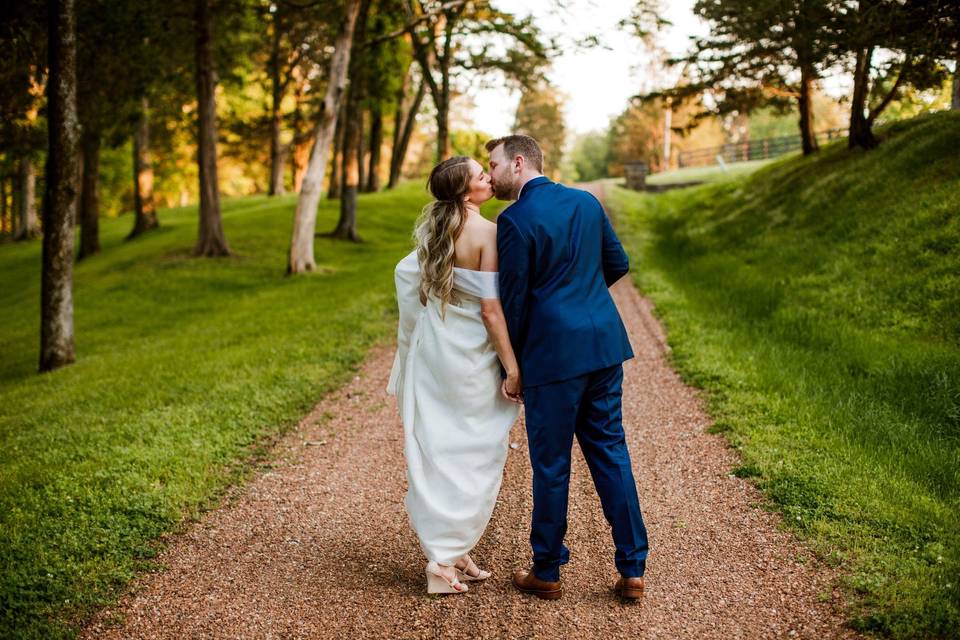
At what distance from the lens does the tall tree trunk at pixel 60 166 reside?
391 inches

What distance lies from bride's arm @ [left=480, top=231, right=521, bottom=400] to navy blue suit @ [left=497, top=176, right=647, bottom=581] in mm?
40

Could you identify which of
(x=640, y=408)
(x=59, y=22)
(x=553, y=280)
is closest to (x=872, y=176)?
(x=640, y=408)

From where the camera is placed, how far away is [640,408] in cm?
713

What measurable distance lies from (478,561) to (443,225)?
2.01 metres

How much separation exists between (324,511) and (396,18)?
62.5 ft

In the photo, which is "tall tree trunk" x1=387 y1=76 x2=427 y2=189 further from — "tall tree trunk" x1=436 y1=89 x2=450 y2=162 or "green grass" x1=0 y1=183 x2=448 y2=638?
"green grass" x1=0 y1=183 x2=448 y2=638

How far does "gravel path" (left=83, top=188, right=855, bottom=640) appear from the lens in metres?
3.77

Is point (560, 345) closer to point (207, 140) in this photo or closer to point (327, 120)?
point (327, 120)

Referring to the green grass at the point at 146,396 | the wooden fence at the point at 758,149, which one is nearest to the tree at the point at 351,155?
the green grass at the point at 146,396

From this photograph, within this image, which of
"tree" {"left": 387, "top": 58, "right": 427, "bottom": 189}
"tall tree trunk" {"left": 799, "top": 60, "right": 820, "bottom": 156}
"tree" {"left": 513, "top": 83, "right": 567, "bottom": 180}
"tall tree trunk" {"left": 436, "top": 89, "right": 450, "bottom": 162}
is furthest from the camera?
"tree" {"left": 513, "top": 83, "right": 567, "bottom": 180}

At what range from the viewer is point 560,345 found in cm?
378

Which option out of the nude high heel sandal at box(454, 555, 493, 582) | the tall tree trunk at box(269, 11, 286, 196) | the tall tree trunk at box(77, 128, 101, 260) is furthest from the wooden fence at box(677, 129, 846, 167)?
the nude high heel sandal at box(454, 555, 493, 582)

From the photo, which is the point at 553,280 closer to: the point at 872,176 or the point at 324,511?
the point at 324,511

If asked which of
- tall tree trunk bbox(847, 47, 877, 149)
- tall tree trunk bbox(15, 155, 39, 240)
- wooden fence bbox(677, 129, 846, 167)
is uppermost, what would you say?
wooden fence bbox(677, 129, 846, 167)
